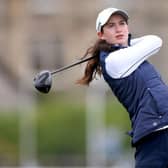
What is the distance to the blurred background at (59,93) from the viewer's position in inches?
1323

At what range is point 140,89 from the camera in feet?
27.7

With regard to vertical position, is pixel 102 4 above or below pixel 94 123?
above

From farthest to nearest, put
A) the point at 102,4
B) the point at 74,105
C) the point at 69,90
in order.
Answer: the point at 102,4 < the point at 69,90 < the point at 74,105

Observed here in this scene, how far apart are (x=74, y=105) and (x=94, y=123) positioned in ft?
6.19

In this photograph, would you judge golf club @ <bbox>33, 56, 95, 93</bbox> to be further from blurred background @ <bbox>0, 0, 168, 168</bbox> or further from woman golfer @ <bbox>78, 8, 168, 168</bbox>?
blurred background @ <bbox>0, 0, 168, 168</bbox>

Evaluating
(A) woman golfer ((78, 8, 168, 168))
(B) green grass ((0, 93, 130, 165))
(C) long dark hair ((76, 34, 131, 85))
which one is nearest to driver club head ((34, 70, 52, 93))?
(C) long dark hair ((76, 34, 131, 85))

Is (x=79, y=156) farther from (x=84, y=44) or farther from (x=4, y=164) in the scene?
(x=84, y=44)

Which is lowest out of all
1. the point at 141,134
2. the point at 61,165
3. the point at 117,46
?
the point at 61,165

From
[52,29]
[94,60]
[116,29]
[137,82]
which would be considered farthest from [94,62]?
[52,29]

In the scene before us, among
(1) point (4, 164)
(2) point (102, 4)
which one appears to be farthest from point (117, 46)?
(2) point (102, 4)

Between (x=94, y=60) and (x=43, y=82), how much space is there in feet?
1.32

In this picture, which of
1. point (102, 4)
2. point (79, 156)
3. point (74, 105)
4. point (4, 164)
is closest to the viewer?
point (4, 164)

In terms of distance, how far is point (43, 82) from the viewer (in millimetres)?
8727

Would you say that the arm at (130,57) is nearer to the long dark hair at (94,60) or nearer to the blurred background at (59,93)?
the long dark hair at (94,60)
